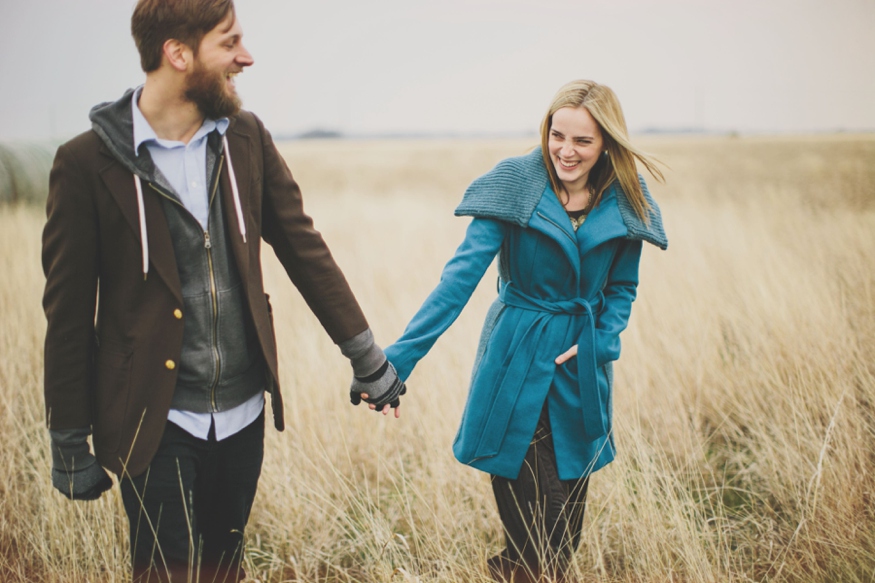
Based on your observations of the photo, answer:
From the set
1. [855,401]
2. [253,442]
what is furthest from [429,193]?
[253,442]

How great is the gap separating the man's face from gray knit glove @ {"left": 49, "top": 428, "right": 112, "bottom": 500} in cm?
99

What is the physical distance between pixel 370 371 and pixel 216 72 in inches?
40.1

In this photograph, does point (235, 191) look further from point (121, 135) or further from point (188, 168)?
point (121, 135)

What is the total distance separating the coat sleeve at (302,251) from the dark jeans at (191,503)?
1.37 ft

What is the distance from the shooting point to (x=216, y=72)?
1721mm

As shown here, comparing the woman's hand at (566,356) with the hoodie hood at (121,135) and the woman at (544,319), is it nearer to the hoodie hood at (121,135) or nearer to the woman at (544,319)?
the woman at (544,319)

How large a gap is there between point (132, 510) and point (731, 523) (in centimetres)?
243

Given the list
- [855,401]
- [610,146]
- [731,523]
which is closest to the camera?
[610,146]

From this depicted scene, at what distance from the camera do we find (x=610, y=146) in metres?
2.23

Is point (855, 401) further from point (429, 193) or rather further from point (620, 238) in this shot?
point (429, 193)

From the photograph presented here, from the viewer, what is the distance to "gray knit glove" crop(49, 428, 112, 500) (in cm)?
176

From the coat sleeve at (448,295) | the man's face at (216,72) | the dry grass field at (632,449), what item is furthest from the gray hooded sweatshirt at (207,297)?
the dry grass field at (632,449)

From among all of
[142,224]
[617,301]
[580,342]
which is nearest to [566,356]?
[580,342]

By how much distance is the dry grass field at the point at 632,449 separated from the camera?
2.56 meters
